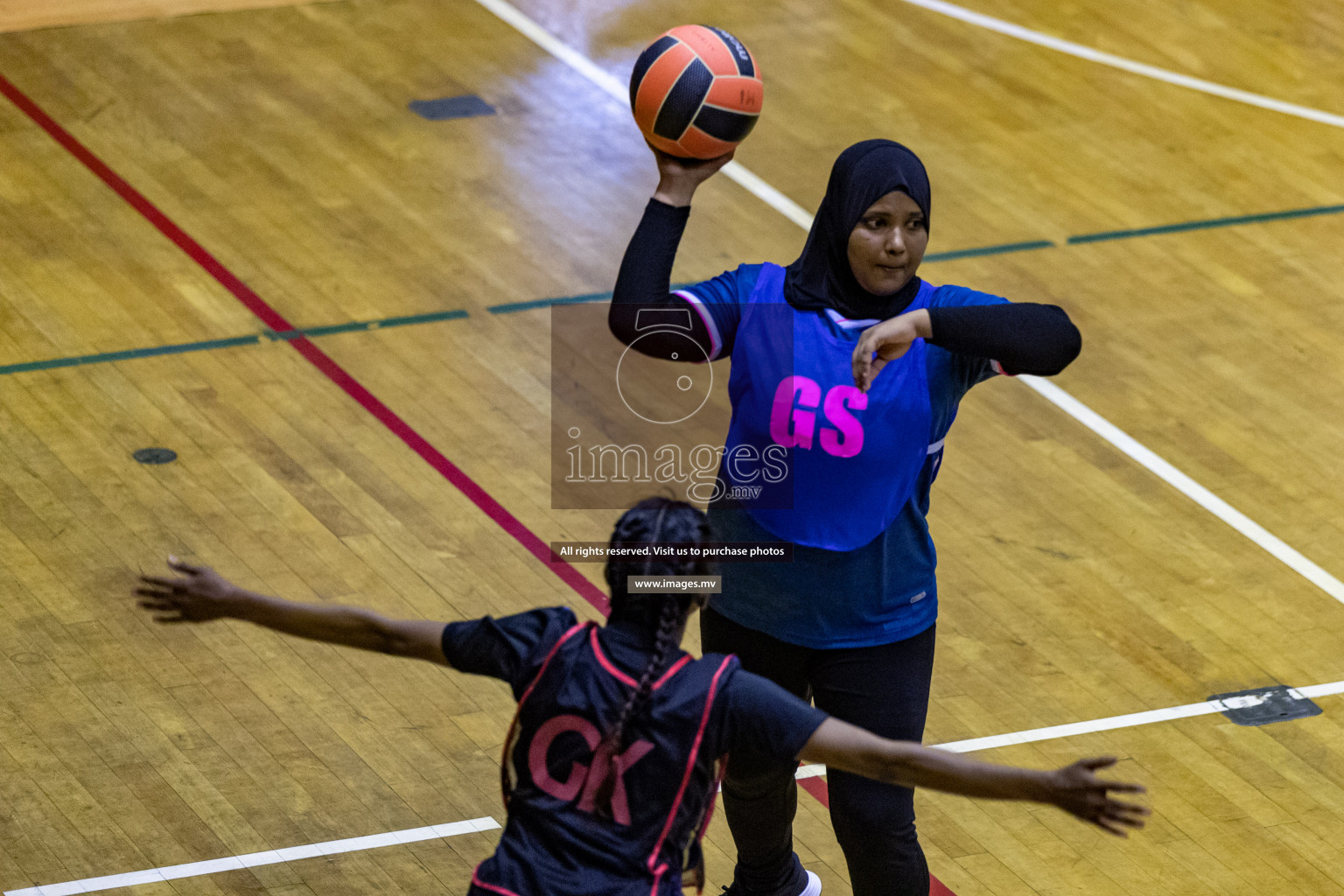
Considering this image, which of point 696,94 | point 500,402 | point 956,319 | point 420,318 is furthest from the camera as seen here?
point 420,318

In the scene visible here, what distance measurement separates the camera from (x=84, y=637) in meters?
6.16

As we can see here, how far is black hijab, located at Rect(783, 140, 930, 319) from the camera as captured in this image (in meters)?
4.23

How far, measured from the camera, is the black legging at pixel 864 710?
4336 millimetres

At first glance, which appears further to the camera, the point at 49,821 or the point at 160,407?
the point at 160,407

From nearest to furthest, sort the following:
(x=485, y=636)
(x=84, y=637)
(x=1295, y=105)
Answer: (x=485, y=636)
(x=84, y=637)
(x=1295, y=105)

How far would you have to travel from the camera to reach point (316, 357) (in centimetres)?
800

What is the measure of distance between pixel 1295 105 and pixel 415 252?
219 inches

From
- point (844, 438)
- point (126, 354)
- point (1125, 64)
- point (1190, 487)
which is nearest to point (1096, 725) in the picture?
point (1190, 487)

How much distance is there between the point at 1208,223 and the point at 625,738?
7.13 m

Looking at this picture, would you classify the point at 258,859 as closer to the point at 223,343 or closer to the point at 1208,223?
the point at 223,343

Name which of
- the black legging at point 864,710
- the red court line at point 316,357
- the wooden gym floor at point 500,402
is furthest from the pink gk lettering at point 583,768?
the red court line at point 316,357

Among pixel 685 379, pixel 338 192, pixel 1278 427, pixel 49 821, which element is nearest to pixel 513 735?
pixel 49 821

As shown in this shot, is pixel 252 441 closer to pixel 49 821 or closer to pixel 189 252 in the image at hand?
pixel 189 252

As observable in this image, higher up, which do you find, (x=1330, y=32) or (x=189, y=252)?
(x=1330, y=32)
